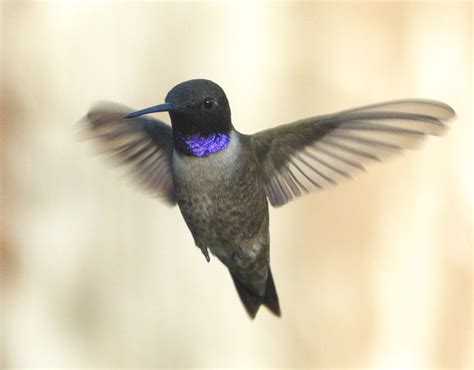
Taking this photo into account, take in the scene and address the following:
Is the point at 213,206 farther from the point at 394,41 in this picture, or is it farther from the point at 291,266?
the point at 394,41

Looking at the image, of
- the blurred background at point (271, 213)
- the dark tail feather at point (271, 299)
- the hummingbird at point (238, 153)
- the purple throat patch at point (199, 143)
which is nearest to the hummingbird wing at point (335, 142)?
the hummingbird at point (238, 153)

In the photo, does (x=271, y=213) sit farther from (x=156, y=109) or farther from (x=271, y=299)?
(x=156, y=109)

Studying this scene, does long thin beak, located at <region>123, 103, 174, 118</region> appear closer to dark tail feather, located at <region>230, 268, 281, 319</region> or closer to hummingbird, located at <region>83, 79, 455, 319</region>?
hummingbird, located at <region>83, 79, 455, 319</region>

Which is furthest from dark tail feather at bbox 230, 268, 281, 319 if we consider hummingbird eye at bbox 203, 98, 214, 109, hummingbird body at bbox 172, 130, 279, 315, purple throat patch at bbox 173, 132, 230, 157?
hummingbird eye at bbox 203, 98, 214, 109

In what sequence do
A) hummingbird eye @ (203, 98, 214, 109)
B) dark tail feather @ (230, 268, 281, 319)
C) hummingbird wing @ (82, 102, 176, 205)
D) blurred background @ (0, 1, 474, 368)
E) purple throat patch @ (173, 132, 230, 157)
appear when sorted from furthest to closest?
blurred background @ (0, 1, 474, 368), dark tail feather @ (230, 268, 281, 319), hummingbird wing @ (82, 102, 176, 205), purple throat patch @ (173, 132, 230, 157), hummingbird eye @ (203, 98, 214, 109)

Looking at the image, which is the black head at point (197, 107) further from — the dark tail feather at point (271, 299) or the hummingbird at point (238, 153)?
the dark tail feather at point (271, 299)

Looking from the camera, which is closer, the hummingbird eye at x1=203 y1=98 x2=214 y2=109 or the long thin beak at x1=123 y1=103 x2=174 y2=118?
the long thin beak at x1=123 y1=103 x2=174 y2=118
